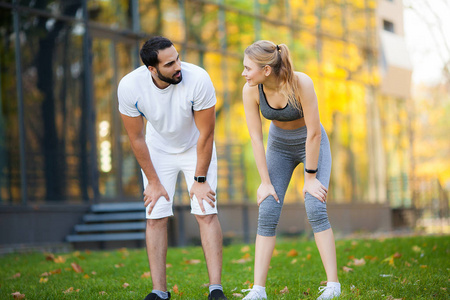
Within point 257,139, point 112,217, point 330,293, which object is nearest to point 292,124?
point 257,139

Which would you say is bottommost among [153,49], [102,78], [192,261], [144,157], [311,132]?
[192,261]

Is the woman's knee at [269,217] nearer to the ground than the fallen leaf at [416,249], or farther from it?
farther from it

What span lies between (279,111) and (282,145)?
293 mm

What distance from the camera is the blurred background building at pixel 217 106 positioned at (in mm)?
10688

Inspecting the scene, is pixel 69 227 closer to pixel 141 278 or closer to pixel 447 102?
pixel 141 278

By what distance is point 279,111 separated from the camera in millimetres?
4055

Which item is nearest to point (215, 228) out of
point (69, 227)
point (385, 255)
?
point (385, 255)

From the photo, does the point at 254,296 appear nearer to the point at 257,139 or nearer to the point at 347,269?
the point at 257,139

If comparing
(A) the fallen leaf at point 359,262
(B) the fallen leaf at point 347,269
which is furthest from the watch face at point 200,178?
(A) the fallen leaf at point 359,262

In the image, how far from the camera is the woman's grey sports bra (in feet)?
13.2

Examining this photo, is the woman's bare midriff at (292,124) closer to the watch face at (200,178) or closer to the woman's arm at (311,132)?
the woman's arm at (311,132)

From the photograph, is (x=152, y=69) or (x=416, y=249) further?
(x=416, y=249)

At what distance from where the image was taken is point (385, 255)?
663 cm

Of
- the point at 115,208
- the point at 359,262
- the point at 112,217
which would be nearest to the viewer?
the point at 359,262
